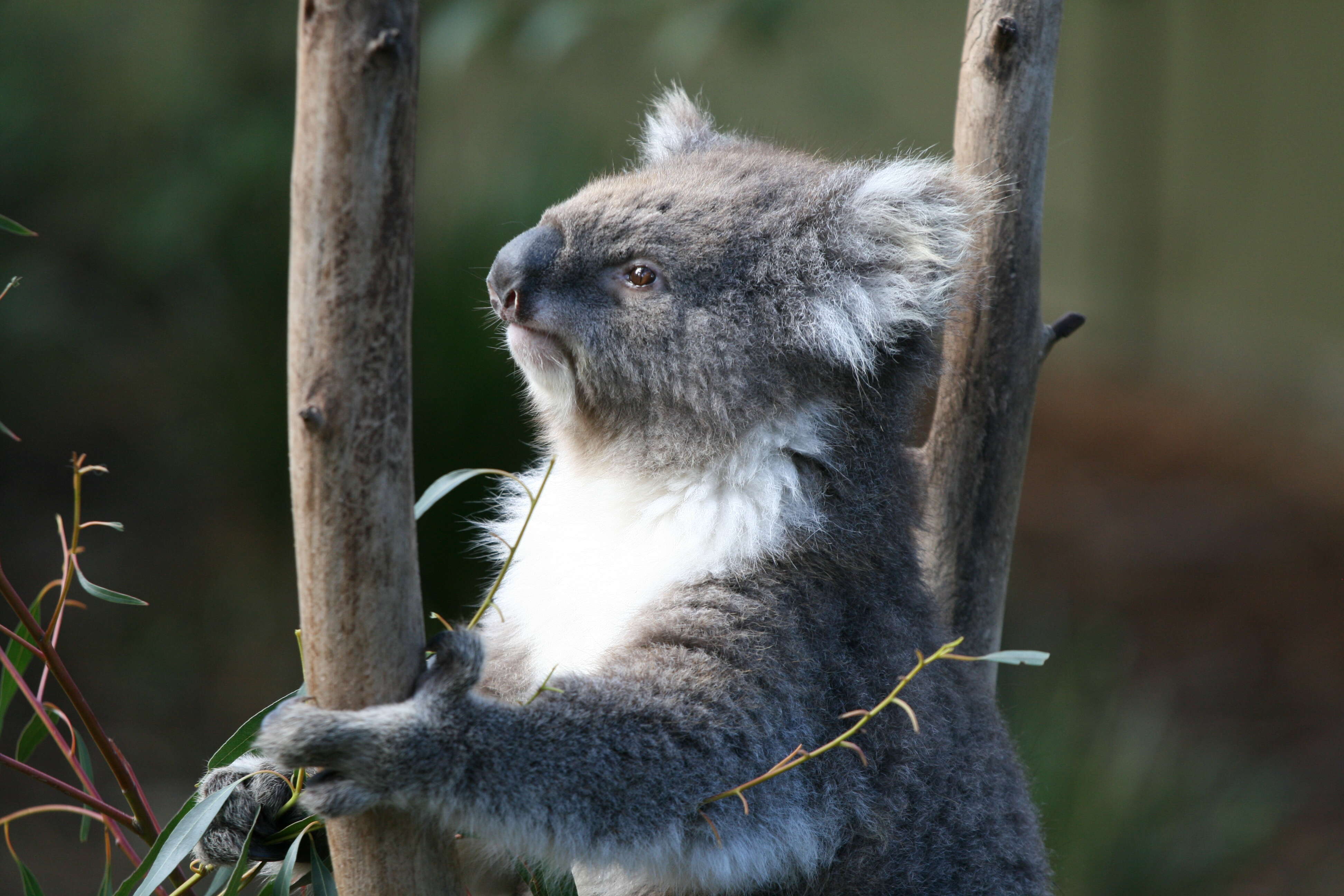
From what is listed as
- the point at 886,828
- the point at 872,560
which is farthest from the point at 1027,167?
the point at 886,828

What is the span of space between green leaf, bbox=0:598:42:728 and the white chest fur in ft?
2.49

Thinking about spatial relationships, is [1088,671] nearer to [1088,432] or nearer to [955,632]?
[955,632]

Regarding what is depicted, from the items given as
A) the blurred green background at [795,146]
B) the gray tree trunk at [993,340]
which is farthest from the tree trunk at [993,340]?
the blurred green background at [795,146]

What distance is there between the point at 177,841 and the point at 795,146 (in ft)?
7.16

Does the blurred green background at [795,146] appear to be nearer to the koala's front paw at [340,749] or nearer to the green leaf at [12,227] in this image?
the green leaf at [12,227]

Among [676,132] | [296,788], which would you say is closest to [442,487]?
[296,788]

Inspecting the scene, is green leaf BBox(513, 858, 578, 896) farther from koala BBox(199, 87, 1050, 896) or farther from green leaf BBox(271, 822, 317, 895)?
green leaf BBox(271, 822, 317, 895)

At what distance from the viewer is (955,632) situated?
2408 mm

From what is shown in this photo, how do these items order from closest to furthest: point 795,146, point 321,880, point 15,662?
point 321,880 → point 15,662 → point 795,146

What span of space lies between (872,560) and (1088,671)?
90.7 inches

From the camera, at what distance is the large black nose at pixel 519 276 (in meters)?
2.05

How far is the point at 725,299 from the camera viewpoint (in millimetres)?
2105

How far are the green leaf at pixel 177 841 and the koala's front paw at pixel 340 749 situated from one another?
26 centimetres

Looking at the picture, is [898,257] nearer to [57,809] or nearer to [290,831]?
[290,831]
